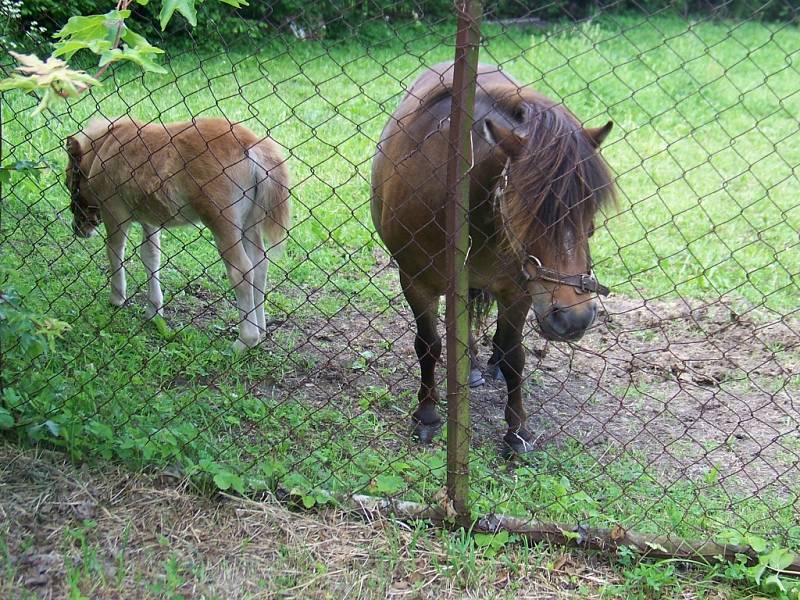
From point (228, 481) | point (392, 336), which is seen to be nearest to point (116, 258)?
point (392, 336)

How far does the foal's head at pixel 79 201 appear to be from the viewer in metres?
4.66

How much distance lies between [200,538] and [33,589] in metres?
0.55

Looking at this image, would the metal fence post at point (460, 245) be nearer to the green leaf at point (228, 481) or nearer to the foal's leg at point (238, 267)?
the green leaf at point (228, 481)

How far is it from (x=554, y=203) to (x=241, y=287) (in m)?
2.29

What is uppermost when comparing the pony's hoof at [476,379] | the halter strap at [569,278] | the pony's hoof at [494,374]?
the halter strap at [569,278]

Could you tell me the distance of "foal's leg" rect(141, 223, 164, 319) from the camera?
4.82m

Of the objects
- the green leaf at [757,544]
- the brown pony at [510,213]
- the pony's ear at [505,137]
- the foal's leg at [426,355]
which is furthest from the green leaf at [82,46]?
the green leaf at [757,544]

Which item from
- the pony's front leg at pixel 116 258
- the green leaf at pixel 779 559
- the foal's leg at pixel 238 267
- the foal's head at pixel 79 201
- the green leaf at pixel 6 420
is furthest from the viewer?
the pony's front leg at pixel 116 258

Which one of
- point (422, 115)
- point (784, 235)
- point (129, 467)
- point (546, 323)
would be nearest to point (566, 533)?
point (546, 323)

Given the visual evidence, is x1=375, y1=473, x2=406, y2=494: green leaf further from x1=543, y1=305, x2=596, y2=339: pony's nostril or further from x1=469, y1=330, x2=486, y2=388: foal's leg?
x1=469, y1=330, x2=486, y2=388: foal's leg

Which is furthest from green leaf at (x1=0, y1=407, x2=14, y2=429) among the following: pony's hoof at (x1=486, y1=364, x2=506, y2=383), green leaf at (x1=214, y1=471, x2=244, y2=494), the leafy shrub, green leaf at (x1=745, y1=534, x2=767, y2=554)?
green leaf at (x1=745, y1=534, x2=767, y2=554)

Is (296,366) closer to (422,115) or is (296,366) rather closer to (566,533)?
(422,115)

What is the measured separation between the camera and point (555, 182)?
2.80 metres

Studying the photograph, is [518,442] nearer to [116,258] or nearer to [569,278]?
[569,278]
